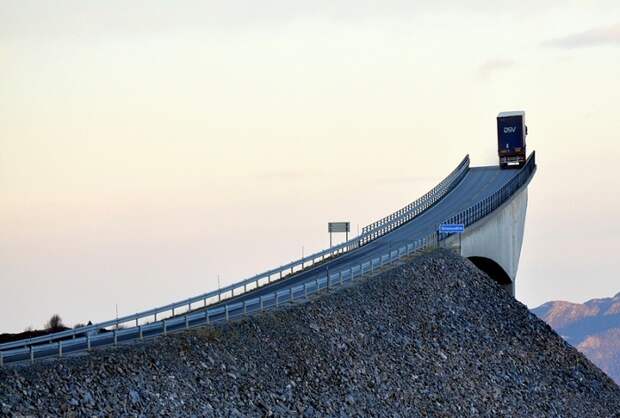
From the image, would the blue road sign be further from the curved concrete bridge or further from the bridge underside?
the bridge underside

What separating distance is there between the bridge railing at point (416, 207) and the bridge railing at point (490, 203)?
5690 millimetres

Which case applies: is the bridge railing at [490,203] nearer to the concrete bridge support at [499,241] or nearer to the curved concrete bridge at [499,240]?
the curved concrete bridge at [499,240]

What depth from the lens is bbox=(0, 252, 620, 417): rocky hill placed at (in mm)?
45688

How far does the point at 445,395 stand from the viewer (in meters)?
61.4

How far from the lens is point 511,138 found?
119188mm

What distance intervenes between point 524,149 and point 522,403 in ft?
189

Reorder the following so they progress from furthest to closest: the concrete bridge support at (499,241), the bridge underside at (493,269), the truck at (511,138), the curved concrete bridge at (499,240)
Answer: the truck at (511,138)
the bridge underside at (493,269)
the concrete bridge support at (499,241)
the curved concrete bridge at (499,240)

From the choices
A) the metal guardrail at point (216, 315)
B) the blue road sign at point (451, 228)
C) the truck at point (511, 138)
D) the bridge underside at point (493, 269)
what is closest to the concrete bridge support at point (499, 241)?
the bridge underside at point (493, 269)

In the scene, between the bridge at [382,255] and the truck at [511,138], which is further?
the truck at [511,138]

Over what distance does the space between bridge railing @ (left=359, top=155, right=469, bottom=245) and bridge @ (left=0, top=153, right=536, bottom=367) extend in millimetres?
78

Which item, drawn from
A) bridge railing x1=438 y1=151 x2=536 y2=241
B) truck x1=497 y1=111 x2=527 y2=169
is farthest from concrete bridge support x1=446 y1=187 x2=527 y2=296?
truck x1=497 y1=111 x2=527 y2=169

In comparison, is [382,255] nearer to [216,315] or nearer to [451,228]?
[451,228]

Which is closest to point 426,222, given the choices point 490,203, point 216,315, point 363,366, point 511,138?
point 490,203

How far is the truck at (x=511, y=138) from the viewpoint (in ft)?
390
